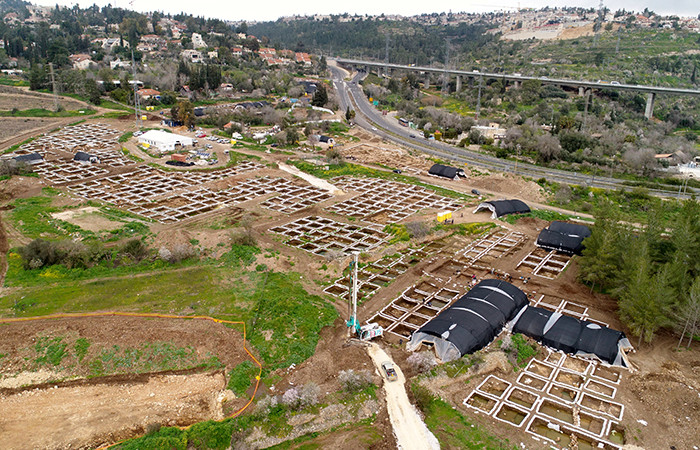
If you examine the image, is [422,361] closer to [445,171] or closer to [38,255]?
[38,255]

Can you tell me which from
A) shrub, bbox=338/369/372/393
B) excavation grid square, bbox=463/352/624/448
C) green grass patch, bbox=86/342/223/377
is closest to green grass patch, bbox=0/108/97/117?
green grass patch, bbox=86/342/223/377

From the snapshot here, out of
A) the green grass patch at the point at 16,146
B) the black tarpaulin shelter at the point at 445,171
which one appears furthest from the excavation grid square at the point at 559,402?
the green grass patch at the point at 16,146

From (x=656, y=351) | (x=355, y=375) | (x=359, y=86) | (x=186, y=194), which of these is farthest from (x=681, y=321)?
(x=359, y=86)

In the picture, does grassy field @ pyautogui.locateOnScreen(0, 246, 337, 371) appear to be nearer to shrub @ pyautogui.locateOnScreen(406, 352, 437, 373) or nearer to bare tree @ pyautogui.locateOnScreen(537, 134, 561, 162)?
shrub @ pyautogui.locateOnScreen(406, 352, 437, 373)

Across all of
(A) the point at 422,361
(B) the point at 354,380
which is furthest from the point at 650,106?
(B) the point at 354,380

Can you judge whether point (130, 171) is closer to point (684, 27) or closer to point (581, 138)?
point (581, 138)

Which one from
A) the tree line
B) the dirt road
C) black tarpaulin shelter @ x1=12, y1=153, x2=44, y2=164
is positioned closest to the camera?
the dirt road
